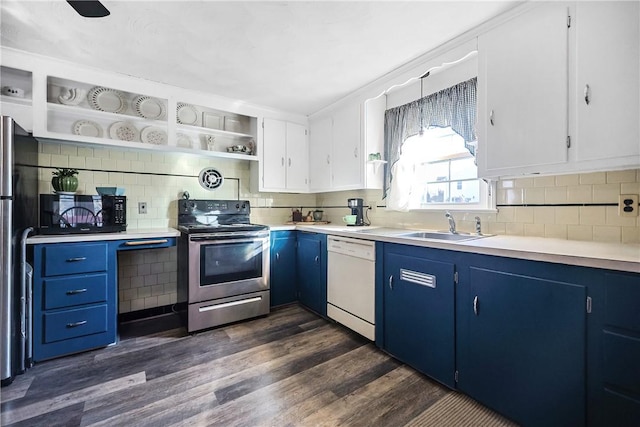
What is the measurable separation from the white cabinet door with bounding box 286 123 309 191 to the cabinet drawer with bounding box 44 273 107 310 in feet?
6.91

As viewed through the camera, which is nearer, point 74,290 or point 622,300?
point 622,300

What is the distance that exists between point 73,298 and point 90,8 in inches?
78.1

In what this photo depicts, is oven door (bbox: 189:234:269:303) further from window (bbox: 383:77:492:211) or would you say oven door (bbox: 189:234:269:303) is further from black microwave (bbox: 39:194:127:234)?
window (bbox: 383:77:492:211)

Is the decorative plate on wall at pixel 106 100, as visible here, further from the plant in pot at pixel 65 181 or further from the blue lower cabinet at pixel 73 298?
the blue lower cabinet at pixel 73 298

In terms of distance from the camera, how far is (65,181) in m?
2.39

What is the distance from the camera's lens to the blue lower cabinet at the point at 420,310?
1.70 metres

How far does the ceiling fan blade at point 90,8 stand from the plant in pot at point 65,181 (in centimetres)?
134

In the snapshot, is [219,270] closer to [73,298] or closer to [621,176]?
[73,298]

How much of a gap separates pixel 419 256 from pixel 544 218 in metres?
0.87

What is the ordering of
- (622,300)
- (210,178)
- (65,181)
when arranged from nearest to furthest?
1. (622,300)
2. (65,181)
3. (210,178)

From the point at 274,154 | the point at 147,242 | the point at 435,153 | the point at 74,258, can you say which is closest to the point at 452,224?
the point at 435,153

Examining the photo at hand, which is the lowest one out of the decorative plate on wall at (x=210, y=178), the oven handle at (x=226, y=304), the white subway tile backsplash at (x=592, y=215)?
the oven handle at (x=226, y=304)

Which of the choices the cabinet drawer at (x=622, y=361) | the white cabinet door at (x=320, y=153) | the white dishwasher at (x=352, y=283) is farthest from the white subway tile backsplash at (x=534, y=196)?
the white cabinet door at (x=320, y=153)

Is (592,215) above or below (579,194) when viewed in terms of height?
below
